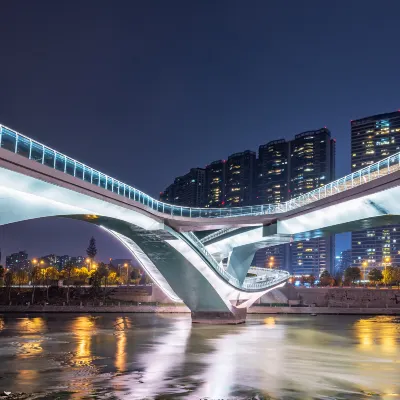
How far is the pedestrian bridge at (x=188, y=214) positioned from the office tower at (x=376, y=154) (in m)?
130

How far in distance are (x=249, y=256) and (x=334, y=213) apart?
23515mm

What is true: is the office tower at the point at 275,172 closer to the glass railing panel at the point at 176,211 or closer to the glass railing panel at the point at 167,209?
Answer: the glass railing panel at the point at 176,211

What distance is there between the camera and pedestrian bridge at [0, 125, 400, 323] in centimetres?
2595

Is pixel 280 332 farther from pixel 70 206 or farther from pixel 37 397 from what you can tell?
pixel 37 397

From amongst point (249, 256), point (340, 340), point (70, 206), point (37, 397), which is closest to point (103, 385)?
point (37, 397)

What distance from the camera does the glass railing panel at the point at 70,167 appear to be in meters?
27.5

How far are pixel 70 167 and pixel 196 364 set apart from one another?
1153cm

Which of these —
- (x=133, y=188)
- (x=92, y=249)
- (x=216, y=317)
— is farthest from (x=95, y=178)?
(x=92, y=249)

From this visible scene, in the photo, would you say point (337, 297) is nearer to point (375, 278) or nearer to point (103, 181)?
point (375, 278)

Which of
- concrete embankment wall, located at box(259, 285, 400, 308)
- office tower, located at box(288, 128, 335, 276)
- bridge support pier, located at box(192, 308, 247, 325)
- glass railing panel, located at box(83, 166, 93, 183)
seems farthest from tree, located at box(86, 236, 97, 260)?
glass railing panel, located at box(83, 166, 93, 183)

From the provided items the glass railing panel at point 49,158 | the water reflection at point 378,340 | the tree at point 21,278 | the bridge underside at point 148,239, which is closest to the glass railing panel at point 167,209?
the bridge underside at point 148,239

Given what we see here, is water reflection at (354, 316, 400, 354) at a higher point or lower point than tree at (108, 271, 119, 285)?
lower

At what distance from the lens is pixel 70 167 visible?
91.6ft

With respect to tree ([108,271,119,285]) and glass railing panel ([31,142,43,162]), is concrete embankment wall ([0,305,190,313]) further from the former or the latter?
tree ([108,271,119,285])
